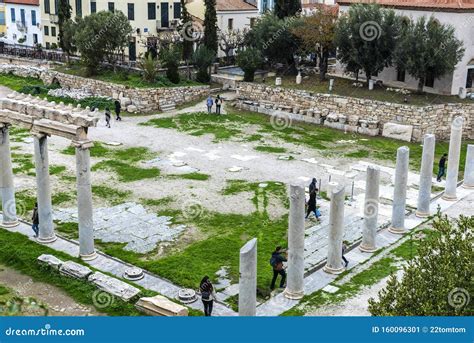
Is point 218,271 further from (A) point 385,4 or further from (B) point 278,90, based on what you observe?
(A) point 385,4

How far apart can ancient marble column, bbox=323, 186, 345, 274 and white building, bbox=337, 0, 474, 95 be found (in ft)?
76.9

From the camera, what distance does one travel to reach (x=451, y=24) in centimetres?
3922

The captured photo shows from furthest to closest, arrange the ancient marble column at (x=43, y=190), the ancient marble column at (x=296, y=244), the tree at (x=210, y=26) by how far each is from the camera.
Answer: the tree at (x=210, y=26) < the ancient marble column at (x=43, y=190) < the ancient marble column at (x=296, y=244)

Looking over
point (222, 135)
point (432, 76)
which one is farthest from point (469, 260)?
point (432, 76)

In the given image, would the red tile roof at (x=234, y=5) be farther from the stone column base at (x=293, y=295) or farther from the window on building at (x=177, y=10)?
the stone column base at (x=293, y=295)

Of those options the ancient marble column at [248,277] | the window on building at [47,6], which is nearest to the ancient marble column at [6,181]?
the ancient marble column at [248,277]

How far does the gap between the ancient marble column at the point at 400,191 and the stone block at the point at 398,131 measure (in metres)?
14.4

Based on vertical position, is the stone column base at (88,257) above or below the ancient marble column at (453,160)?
below

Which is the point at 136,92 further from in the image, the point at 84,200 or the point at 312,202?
the point at 84,200

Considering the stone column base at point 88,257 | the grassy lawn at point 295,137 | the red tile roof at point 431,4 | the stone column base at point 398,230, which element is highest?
the red tile roof at point 431,4

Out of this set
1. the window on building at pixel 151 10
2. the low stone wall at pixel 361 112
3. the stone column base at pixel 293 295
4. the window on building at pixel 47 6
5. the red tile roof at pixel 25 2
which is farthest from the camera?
the red tile roof at pixel 25 2

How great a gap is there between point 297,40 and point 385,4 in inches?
262

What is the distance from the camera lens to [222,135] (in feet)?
121

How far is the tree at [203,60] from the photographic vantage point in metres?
46.2
